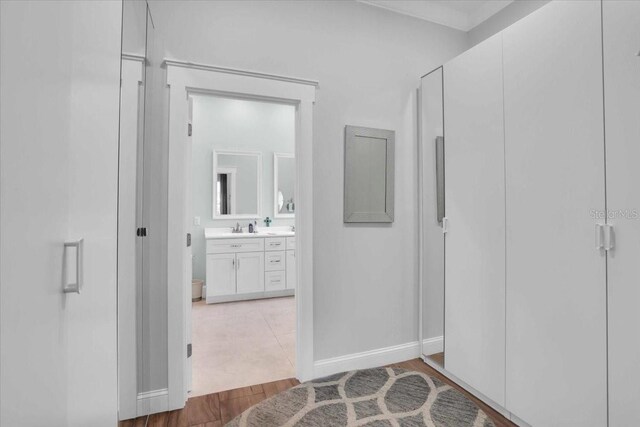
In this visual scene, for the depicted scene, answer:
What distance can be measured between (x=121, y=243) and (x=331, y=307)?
1537 millimetres

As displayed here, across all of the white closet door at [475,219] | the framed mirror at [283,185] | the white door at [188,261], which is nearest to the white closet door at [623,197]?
the white closet door at [475,219]

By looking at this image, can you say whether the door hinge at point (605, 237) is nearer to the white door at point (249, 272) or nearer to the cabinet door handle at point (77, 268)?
the cabinet door handle at point (77, 268)

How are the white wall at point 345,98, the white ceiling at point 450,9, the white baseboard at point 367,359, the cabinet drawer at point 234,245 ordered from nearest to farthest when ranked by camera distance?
the white wall at point 345,98 → the white baseboard at point 367,359 → the white ceiling at point 450,9 → the cabinet drawer at point 234,245

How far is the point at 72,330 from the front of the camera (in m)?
0.81

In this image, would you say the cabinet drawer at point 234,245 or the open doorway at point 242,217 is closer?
the open doorway at point 242,217

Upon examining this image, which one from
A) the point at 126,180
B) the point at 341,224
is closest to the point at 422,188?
the point at 341,224

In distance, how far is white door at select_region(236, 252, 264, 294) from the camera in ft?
14.5

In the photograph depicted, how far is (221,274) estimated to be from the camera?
433 centimetres

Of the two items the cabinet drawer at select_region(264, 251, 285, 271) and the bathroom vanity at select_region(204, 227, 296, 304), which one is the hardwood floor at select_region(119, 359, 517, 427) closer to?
the bathroom vanity at select_region(204, 227, 296, 304)

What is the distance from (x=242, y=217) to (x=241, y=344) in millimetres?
2281

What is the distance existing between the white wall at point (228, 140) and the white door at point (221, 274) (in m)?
0.47

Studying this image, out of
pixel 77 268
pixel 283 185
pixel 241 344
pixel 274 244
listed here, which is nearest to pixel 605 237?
pixel 77 268

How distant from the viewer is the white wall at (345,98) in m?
2.20

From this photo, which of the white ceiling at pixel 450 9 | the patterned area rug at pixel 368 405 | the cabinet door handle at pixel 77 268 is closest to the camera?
the cabinet door handle at pixel 77 268
